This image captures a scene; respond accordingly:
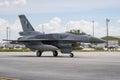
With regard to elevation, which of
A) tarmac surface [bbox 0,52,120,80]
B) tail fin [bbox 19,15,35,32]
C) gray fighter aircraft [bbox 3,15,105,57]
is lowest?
tarmac surface [bbox 0,52,120,80]

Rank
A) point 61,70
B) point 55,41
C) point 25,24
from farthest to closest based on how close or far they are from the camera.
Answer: point 25,24
point 55,41
point 61,70

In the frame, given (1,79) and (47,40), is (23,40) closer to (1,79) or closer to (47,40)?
(47,40)

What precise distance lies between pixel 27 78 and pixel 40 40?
27512mm

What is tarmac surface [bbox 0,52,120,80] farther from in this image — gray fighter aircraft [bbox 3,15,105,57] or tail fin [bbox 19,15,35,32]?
tail fin [bbox 19,15,35,32]

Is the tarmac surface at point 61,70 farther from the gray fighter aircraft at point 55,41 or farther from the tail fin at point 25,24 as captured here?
the tail fin at point 25,24

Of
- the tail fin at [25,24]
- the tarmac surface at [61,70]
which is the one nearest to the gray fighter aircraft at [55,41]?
the tail fin at [25,24]

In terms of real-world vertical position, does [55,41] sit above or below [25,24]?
below

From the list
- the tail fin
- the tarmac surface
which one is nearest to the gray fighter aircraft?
the tail fin

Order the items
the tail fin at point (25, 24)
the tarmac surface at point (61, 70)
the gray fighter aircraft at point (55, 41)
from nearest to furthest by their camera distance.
→ the tarmac surface at point (61, 70) < the gray fighter aircraft at point (55, 41) < the tail fin at point (25, 24)

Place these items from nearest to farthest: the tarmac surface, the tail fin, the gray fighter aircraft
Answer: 1. the tarmac surface
2. the gray fighter aircraft
3. the tail fin

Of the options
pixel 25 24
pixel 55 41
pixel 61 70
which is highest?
pixel 25 24

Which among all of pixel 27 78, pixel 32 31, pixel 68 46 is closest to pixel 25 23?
pixel 32 31

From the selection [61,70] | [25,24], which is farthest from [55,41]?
[61,70]

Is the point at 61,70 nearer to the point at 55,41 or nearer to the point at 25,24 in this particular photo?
the point at 55,41
